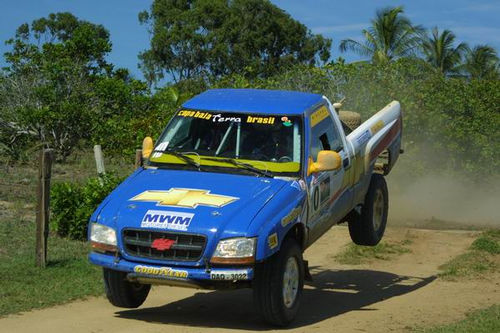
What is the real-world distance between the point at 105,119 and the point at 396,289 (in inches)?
557

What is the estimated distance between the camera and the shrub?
1335 centimetres

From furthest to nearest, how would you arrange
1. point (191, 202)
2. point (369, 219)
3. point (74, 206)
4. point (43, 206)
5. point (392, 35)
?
point (392, 35)
point (74, 206)
point (369, 219)
point (43, 206)
point (191, 202)

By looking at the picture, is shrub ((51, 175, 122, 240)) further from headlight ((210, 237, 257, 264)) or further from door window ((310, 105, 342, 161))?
headlight ((210, 237, 257, 264))

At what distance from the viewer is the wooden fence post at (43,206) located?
1116cm

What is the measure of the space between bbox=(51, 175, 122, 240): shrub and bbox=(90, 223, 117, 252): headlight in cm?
509

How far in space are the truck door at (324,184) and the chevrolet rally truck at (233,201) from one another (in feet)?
0.04

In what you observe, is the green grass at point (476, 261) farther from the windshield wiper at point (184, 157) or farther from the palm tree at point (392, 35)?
the palm tree at point (392, 35)

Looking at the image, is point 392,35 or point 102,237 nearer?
point 102,237

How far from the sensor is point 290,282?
8.50m

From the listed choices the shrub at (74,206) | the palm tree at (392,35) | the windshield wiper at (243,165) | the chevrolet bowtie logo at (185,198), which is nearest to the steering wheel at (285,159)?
the windshield wiper at (243,165)

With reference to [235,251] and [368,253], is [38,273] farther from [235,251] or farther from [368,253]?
[368,253]

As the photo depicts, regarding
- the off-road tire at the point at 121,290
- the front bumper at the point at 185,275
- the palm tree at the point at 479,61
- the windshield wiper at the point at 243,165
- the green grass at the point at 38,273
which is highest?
the palm tree at the point at 479,61

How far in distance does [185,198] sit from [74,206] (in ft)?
18.5

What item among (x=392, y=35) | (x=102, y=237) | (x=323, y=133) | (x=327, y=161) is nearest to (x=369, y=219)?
(x=323, y=133)
